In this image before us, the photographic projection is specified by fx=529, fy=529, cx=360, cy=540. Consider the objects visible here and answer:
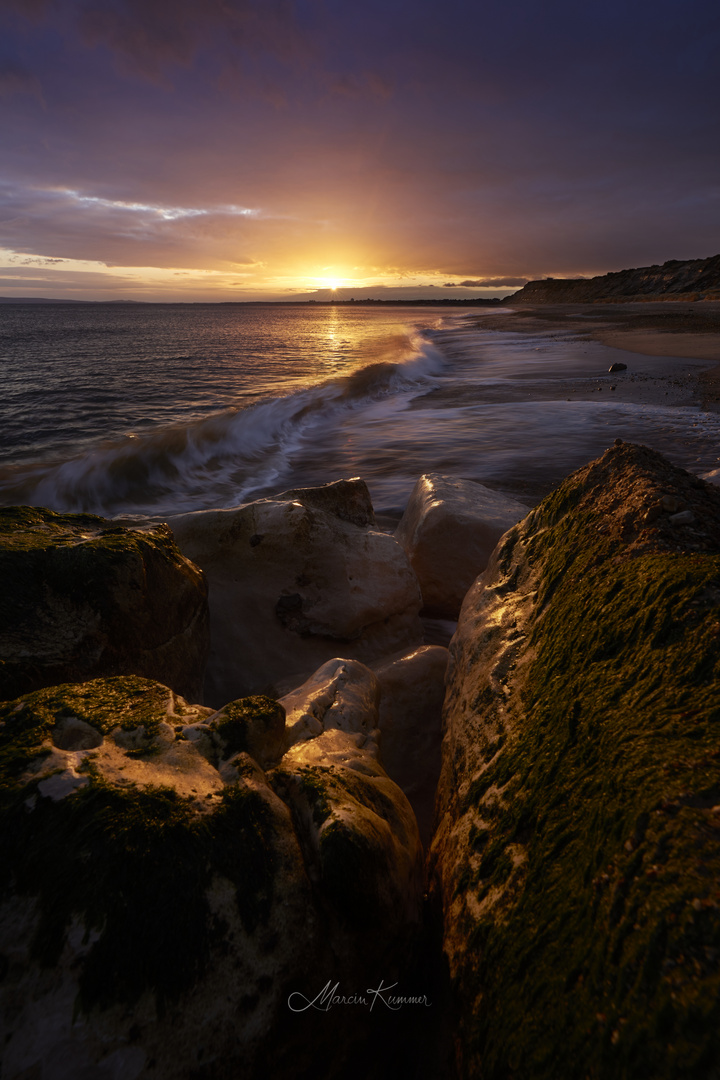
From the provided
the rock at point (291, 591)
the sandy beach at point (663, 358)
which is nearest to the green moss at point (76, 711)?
the rock at point (291, 591)

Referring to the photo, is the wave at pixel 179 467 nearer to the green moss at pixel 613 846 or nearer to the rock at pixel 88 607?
the rock at pixel 88 607

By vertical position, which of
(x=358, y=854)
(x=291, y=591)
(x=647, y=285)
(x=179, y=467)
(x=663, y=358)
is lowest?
(x=179, y=467)

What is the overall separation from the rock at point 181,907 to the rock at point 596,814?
344 millimetres

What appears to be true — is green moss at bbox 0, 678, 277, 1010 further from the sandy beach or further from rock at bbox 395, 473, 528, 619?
the sandy beach

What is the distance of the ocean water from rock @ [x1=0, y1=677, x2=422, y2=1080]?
6811 mm

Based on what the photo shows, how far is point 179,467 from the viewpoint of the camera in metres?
11.8

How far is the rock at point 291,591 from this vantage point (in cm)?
386

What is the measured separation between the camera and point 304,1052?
1.35 meters

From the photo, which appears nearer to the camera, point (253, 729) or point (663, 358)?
point (253, 729)

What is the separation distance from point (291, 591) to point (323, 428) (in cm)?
1211

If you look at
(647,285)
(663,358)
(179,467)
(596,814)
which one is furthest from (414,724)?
(647,285)

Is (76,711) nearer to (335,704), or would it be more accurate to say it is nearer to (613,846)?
(335,704)

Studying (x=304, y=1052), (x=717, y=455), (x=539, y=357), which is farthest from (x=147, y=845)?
(x=539, y=357)

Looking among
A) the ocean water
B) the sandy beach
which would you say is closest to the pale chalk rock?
the ocean water
